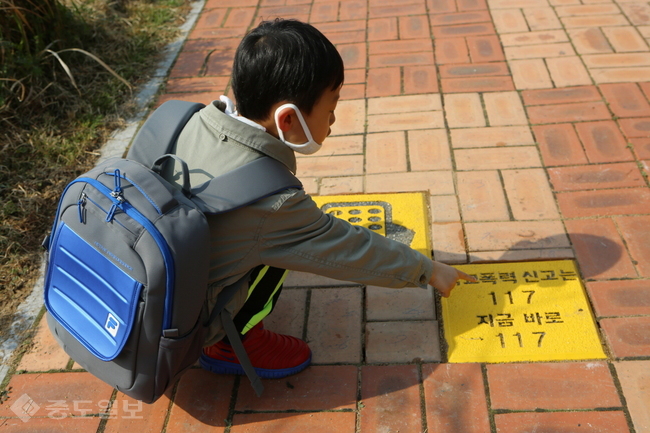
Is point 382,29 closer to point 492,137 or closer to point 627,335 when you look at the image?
point 492,137

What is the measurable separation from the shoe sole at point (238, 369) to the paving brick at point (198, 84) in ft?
6.95

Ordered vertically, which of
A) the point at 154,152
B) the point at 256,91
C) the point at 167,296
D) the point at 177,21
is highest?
the point at 256,91

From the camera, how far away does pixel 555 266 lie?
7.86ft

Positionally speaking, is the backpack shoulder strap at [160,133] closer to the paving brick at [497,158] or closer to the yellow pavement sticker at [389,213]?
the yellow pavement sticker at [389,213]

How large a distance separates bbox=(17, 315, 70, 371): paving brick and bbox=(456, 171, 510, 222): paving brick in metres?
1.71

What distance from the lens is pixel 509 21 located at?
4.18 meters

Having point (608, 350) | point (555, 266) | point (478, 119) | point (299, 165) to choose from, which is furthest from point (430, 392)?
point (478, 119)

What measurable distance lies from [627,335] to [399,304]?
0.79 metres

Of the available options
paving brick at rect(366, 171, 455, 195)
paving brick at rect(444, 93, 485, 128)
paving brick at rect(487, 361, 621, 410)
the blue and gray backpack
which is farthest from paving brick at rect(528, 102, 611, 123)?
the blue and gray backpack

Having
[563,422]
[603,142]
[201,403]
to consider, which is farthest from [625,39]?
[201,403]

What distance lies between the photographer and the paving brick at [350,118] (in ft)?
11.0

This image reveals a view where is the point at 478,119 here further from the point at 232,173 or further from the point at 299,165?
the point at 232,173

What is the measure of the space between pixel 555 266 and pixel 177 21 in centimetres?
343

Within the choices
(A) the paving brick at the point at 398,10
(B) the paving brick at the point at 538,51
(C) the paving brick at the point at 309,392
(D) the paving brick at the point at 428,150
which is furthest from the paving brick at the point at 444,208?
(A) the paving brick at the point at 398,10
